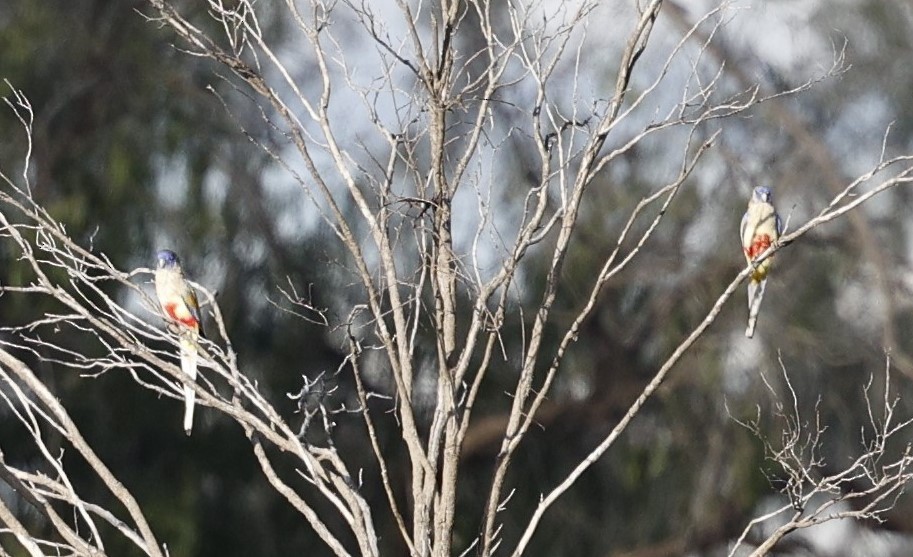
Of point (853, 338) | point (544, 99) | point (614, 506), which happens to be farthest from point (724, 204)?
point (544, 99)

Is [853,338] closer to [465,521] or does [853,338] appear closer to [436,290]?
[465,521]

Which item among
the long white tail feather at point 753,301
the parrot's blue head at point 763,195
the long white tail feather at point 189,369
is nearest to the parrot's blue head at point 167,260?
the long white tail feather at point 189,369

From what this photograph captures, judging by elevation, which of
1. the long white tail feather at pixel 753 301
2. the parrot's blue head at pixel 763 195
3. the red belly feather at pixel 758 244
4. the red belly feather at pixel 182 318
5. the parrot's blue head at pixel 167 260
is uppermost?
the parrot's blue head at pixel 167 260

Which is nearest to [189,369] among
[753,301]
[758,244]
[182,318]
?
[182,318]

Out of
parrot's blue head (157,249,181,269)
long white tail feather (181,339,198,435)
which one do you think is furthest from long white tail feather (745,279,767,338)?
parrot's blue head (157,249,181,269)

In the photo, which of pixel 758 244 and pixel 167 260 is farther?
pixel 758 244

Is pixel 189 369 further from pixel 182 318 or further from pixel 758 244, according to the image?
pixel 758 244

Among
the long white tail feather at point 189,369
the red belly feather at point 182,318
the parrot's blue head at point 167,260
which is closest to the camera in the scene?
the long white tail feather at point 189,369

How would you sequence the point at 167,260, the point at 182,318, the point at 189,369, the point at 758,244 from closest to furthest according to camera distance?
the point at 189,369 < the point at 182,318 < the point at 167,260 < the point at 758,244

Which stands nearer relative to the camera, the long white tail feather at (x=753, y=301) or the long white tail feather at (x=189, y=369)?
the long white tail feather at (x=189, y=369)

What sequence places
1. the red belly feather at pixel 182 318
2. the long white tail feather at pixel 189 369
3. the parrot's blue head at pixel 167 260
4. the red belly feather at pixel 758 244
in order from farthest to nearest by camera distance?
the red belly feather at pixel 758 244, the parrot's blue head at pixel 167 260, the red belly feather at pixel 182 318, the long white tail feather at pixel 189 369

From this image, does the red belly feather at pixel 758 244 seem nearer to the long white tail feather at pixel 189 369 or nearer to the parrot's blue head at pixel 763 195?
the parrot's blue head at pixel 763 195

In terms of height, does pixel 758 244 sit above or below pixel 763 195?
below

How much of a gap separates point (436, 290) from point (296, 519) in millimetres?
3092
